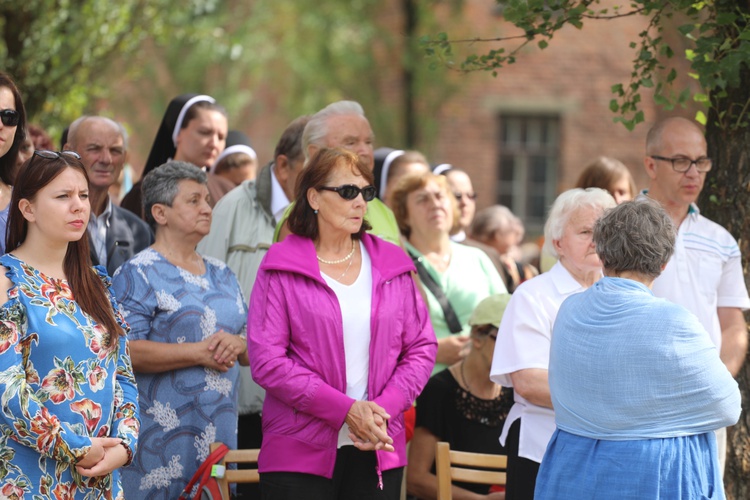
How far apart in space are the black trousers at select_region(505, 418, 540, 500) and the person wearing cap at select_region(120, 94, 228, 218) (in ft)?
8.85

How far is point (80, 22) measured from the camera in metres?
9.78

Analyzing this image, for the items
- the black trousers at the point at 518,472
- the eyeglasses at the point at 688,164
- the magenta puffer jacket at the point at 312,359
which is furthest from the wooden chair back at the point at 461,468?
the eyeglasses at the point at 688,164

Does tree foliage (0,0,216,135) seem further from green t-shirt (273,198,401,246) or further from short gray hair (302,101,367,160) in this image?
green t-shirt (273,198,401,246)

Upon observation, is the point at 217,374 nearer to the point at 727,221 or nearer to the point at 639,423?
the point at 639,423

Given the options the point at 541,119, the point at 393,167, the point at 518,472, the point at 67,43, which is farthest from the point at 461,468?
the point at 541,119

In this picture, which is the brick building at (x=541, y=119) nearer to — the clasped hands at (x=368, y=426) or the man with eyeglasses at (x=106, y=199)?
the man with eyeglasses at (x=106, y=199)

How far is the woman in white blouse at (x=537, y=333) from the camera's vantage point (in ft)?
14.4

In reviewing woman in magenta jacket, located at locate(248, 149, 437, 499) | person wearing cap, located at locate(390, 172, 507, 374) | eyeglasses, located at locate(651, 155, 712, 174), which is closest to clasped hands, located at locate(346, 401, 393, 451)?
woman in magenta jacket, located at locate(248, 149, 437, 499)

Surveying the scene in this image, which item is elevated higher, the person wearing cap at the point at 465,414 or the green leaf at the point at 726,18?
the green leaf at the point at 726,18

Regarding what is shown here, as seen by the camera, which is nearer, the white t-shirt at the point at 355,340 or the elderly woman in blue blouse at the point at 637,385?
the elderly woman in blue blouse at the point at 637,385

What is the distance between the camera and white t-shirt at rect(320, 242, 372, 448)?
4332 mm

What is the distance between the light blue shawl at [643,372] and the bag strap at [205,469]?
1.63 metres

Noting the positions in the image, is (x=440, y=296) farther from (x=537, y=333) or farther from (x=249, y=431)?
(x=537, y=333)

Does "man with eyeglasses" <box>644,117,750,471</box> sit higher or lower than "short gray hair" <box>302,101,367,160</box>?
lower
